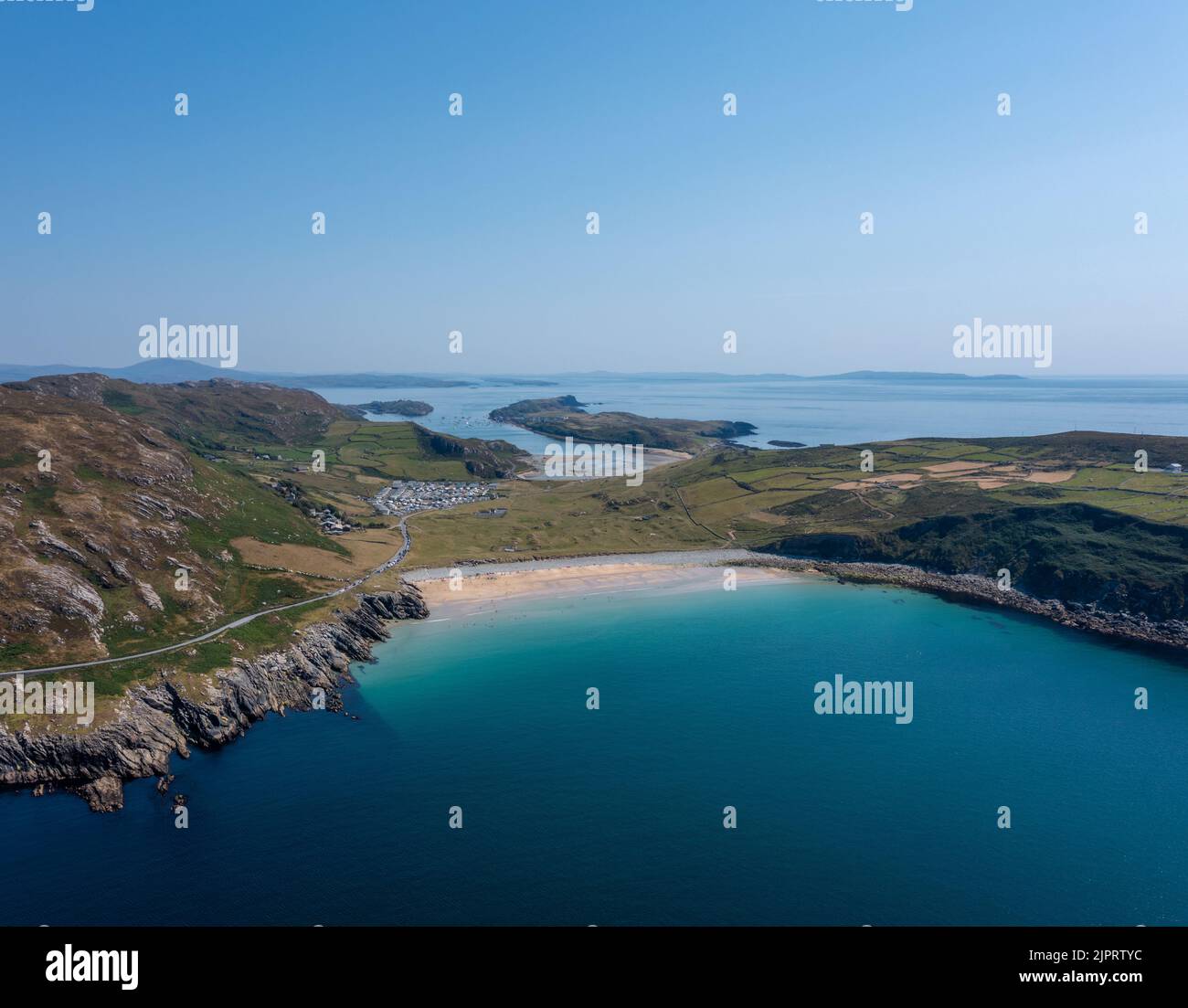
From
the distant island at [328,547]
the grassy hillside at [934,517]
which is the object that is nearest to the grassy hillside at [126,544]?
the distant island at [328,547]

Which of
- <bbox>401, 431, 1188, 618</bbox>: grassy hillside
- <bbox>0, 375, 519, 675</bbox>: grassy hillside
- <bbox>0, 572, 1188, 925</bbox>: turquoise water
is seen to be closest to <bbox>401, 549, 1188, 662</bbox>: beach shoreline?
<bbox>401, 431, 1188, 618</bbox>: grassy hillside

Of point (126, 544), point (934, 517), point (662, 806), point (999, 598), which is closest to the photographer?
point (662, 806)

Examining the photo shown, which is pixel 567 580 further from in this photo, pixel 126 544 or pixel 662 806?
pixel 662 806

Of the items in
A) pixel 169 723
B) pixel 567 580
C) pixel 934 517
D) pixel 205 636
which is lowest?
pixel 169 723

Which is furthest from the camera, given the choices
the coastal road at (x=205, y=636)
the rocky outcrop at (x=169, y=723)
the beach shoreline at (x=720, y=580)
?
the beach shoreline at (x=720, y=580)

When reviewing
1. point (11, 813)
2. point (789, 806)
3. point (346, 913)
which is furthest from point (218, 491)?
point (789, 806)

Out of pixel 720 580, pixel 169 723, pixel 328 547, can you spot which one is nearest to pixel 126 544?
pixel 169 723

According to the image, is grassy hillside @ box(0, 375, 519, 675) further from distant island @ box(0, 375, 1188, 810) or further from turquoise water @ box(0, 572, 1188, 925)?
turquoise water @ box(0, 572, 1188, 925)

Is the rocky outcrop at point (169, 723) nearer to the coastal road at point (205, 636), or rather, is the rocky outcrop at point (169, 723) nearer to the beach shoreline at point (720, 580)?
the coastal road at point (205, 636)
